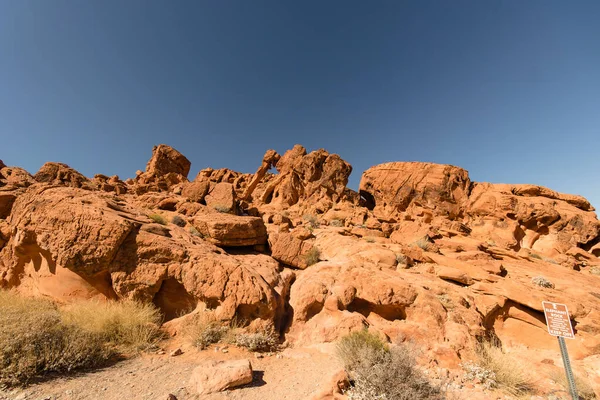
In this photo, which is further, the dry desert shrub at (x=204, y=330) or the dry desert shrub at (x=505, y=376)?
the dry desert shrub at (x=204, y=330)

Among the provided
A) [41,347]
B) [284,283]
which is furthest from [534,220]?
[41,347]

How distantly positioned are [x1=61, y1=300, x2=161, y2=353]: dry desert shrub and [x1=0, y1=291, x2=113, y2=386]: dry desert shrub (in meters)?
0.24

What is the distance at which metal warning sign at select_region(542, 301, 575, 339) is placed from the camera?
398 centimetres

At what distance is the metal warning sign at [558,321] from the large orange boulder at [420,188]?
70.3ft

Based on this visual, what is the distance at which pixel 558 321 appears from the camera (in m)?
4.07

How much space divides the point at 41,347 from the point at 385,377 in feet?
17.0

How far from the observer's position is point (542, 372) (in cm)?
532

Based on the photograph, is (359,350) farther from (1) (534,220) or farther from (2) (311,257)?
(1) (534,220)

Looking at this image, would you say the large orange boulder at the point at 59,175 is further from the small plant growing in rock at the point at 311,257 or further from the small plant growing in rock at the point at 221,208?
the small plant growing in rock at the point at 311,257

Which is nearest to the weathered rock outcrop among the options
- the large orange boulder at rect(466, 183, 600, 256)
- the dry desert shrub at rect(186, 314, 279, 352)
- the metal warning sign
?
the dry desert shrub at rect(186, 314, 279, 352)

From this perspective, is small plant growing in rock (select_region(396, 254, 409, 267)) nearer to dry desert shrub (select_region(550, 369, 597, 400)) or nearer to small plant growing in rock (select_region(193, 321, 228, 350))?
dry desert shrub (select_region(550, 369, 597, 400))

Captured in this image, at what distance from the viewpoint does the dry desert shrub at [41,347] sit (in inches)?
130

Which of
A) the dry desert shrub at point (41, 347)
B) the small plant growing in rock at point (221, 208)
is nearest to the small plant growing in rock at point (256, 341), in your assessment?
the dry desert shrub at point (41, 347)

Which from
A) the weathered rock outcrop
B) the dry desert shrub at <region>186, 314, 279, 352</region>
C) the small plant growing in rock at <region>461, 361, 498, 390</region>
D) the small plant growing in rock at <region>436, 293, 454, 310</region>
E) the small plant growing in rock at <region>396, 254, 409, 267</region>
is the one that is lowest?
the small plant growing in rock at <region>461, 361, 498, 390</region>
